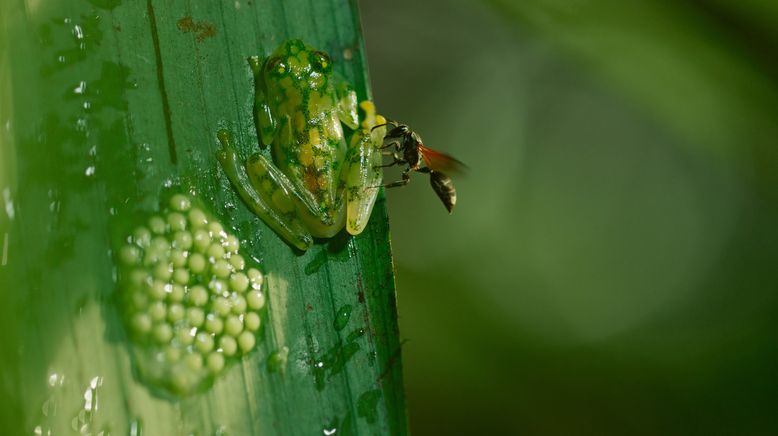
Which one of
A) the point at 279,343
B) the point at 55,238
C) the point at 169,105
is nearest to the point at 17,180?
the point at 55,238

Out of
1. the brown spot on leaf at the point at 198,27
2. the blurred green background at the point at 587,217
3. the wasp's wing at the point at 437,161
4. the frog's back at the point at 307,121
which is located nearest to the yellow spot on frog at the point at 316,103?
the frog's back at the point at 307,121

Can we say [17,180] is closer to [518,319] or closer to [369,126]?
[369,126]

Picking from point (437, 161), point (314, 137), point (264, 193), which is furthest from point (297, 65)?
point (437, 161)

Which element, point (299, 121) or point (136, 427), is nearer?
point (136, 427)

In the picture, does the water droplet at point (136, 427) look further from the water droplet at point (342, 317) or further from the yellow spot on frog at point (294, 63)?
the yellow spot on frog at point (294, 63)

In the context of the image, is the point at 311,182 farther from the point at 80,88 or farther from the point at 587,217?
the point at 587,217

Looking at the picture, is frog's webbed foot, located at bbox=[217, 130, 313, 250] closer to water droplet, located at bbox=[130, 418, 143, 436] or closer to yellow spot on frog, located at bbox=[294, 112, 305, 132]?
yellow spot on frog, located at bbox=[294, 112, 305, 132]
